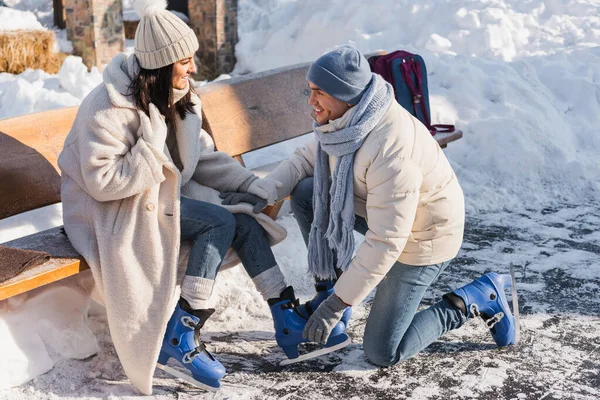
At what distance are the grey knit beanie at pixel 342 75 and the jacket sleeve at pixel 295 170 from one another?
51cm

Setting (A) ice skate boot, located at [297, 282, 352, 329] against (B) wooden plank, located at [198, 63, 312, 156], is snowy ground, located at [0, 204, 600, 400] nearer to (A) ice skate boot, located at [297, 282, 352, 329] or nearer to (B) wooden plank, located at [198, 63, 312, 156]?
(A) ice skate boot, located at [297, 282, 352, 329]

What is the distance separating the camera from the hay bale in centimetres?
786

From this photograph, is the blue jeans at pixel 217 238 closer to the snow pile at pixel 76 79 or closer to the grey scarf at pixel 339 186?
the grey scarf at pixel 339 186

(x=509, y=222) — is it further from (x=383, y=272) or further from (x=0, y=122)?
(x=0, y=122)

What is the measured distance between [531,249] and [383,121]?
6.61 ft

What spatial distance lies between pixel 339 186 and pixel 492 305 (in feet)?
2.81

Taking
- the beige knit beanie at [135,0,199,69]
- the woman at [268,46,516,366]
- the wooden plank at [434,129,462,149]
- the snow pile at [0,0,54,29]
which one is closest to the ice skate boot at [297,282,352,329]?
the woman at [268,46,516,366]

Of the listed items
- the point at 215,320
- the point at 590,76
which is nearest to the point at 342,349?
Answer: the point at 215,320

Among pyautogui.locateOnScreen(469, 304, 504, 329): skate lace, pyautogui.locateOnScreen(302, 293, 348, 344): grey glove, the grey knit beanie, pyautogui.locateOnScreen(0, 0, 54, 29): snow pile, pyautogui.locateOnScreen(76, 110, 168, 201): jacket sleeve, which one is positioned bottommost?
pyautogui.locateOnScreen(0, 0, 54, 29): snow pile

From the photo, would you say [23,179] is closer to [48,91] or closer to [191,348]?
[191,348]

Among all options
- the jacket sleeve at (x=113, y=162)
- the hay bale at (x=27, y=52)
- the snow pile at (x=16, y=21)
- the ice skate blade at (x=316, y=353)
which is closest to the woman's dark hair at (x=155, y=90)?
the jacket sleeve at (x=113, y=162)

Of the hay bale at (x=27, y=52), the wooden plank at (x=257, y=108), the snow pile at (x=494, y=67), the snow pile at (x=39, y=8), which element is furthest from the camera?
the snow pile at (x=39, y=8)

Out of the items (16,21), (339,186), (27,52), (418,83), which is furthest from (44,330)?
(16,21)

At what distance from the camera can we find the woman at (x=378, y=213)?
9.84 ft
